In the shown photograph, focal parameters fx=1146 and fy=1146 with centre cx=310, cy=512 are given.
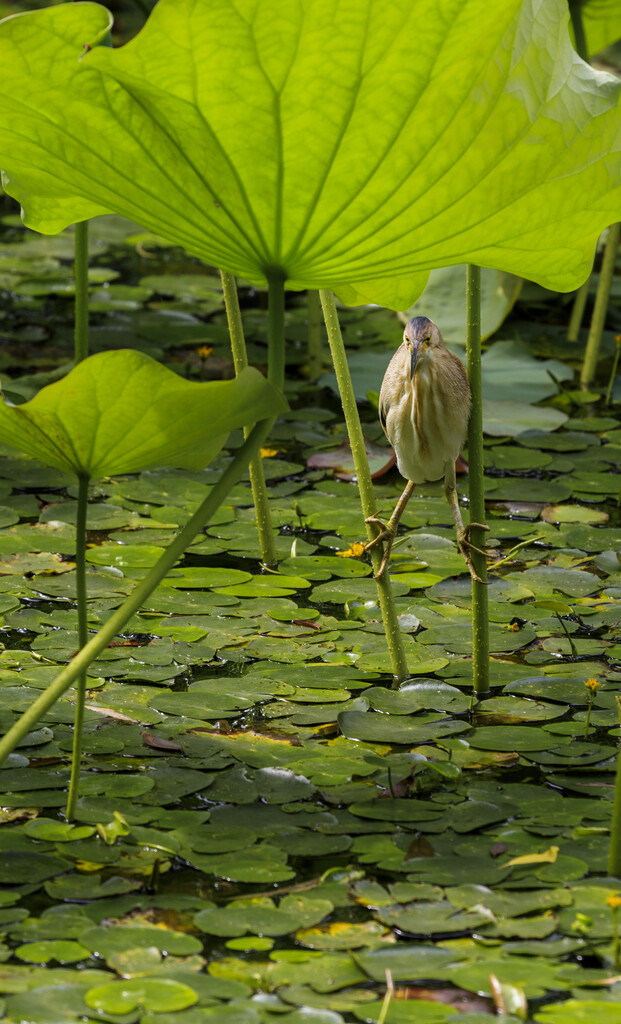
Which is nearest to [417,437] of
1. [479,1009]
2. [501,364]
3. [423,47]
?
[423,47]

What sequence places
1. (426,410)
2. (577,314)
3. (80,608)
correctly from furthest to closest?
(577,314) < (426,410) < (80,608)

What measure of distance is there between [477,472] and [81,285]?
4.23ft

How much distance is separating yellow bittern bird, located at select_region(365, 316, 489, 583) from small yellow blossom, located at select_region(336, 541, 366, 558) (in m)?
0.08

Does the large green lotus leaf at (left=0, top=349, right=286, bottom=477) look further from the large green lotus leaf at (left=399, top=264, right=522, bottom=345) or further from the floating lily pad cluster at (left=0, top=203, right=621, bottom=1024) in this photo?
the large green lotus leaf at (left=399, top=264, right=522, bottom=345)

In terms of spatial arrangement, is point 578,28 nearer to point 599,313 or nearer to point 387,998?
point 599,313

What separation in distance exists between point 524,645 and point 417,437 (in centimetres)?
45

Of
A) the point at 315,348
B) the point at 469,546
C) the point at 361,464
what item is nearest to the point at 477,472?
the point at 469,546

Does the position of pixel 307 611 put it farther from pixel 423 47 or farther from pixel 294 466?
pixel 423 47

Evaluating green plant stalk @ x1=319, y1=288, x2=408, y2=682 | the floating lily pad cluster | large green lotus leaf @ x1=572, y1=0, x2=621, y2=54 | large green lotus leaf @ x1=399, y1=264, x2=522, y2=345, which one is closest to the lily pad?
the floating lily pad cluster

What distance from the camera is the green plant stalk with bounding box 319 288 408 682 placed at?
77.5 inches

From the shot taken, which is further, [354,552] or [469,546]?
[354,552]

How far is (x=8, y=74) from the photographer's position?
1322mm

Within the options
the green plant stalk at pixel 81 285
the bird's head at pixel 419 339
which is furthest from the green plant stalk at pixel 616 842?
the green plant stalk at pixel 81 285

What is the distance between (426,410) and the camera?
2.13 metres
